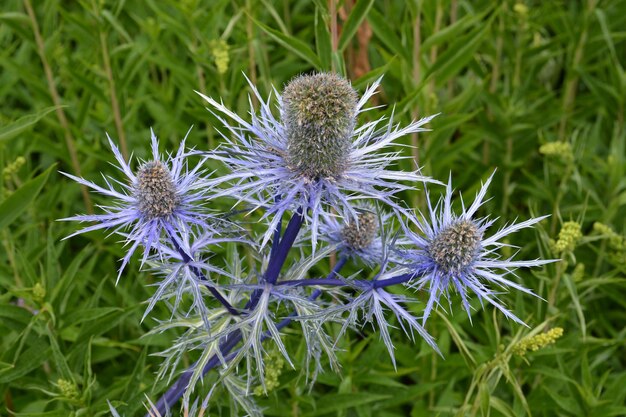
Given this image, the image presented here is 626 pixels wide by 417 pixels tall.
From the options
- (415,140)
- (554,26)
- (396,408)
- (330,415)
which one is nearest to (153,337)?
(330,415)

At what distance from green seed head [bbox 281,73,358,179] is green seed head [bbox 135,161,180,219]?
0.20m

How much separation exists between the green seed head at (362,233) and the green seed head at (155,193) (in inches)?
14.0

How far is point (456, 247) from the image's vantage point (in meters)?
1.05

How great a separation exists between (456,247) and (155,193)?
0.47 metres

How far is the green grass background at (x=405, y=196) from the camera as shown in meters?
1.54

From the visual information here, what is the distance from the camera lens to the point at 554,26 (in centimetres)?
261

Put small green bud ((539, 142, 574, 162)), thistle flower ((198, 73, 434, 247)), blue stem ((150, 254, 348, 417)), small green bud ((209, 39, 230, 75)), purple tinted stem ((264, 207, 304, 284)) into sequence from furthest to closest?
small green bud ((539, 142, 574, 162)) → small green bud ((209, 39, 230, 75)) → blue stem ((150, 254, 348, 417)) → purple tinted stem ((264, 207, 304, 284)) → thistle flower ((198, 73, 434, 247))

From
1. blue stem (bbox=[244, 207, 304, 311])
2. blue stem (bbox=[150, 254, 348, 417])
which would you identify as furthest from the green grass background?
blue stem (bbox=[244, 207, 304, 311])

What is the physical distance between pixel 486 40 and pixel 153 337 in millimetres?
1603

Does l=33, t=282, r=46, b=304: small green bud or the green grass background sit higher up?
the green grass background

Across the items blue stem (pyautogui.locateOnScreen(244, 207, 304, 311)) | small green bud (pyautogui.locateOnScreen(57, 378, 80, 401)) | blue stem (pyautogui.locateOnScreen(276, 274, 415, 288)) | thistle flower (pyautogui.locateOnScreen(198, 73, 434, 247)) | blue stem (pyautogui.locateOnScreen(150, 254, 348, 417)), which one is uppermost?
thistle flower (pyautogui.locateOnScreen(198, 73, 434, 247))

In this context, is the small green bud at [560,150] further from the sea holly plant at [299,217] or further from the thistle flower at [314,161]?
the thistle flower at [314,161]

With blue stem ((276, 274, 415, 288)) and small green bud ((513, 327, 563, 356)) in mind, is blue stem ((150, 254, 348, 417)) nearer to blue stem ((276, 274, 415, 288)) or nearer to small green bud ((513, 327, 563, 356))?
blue stem ((276, 274, 415, 288))

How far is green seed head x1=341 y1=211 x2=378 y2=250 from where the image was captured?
1.29 meters
